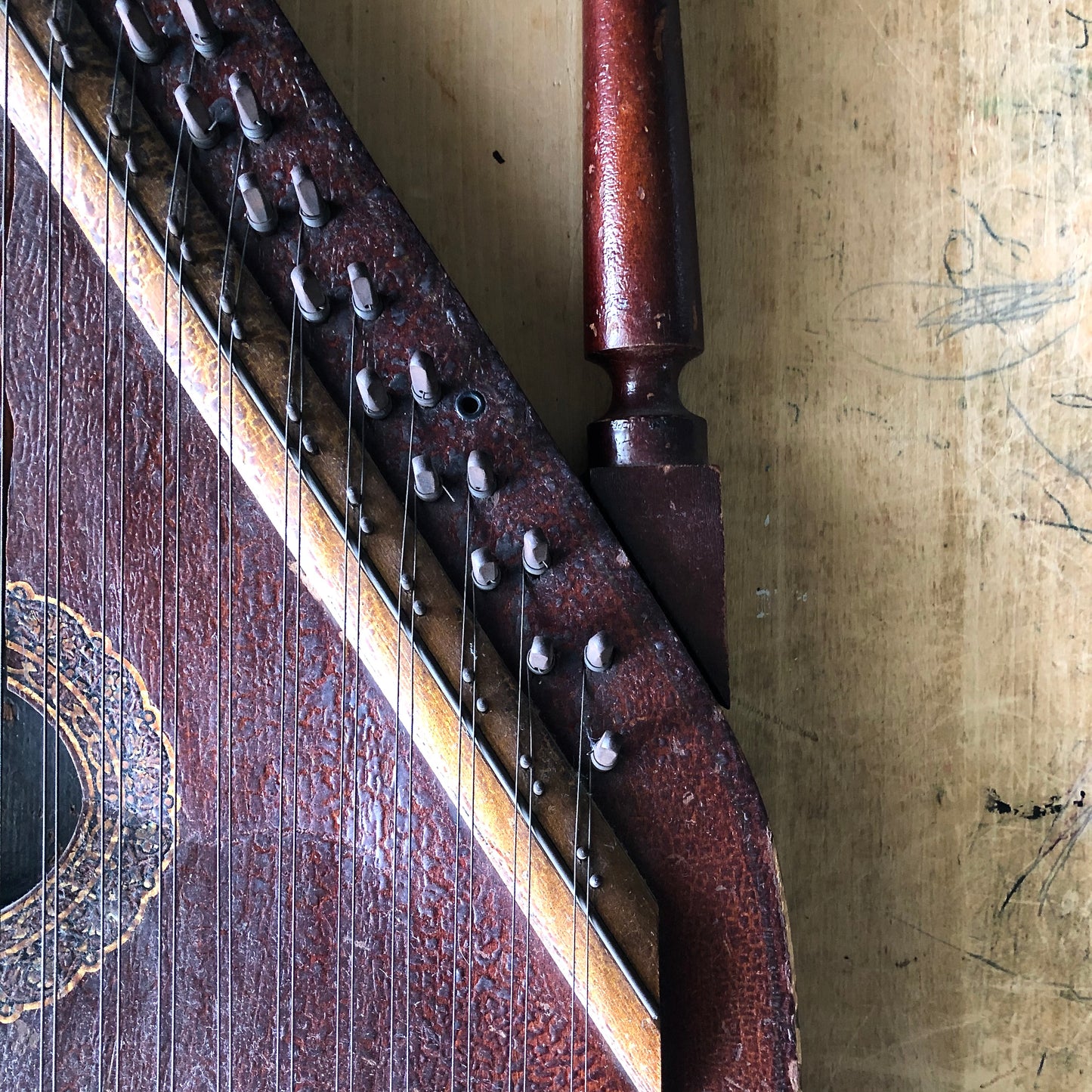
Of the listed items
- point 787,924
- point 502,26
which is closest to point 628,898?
point 787,924

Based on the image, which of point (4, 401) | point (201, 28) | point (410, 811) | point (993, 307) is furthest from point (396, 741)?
point (993, 307)

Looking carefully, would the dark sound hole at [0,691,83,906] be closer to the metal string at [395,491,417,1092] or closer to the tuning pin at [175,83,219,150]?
the metal string at [395,491,417,1092]

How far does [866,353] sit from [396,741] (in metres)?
0.48

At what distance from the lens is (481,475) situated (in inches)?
22.7

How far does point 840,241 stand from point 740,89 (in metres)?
0.15

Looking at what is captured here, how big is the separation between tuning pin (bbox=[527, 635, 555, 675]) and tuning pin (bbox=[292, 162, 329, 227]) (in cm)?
31

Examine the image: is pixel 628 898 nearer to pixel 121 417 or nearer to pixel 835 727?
pixel 835 727

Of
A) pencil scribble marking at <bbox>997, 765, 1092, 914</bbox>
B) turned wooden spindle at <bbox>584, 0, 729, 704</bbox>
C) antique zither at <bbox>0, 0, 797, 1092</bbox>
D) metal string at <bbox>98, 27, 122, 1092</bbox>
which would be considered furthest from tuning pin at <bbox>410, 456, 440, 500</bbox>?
pencil scribble marking at <bbox>997, 765, 1092, 914</bbox>

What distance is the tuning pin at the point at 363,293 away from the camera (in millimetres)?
573

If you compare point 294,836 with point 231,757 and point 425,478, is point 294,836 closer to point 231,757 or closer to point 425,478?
point 231,757

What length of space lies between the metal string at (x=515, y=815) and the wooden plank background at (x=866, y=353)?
188mm

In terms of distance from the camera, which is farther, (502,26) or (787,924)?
(502,26)

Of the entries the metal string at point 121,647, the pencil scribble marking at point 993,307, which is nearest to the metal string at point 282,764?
the metal string at point 121,647

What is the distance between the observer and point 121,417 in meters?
0.60
